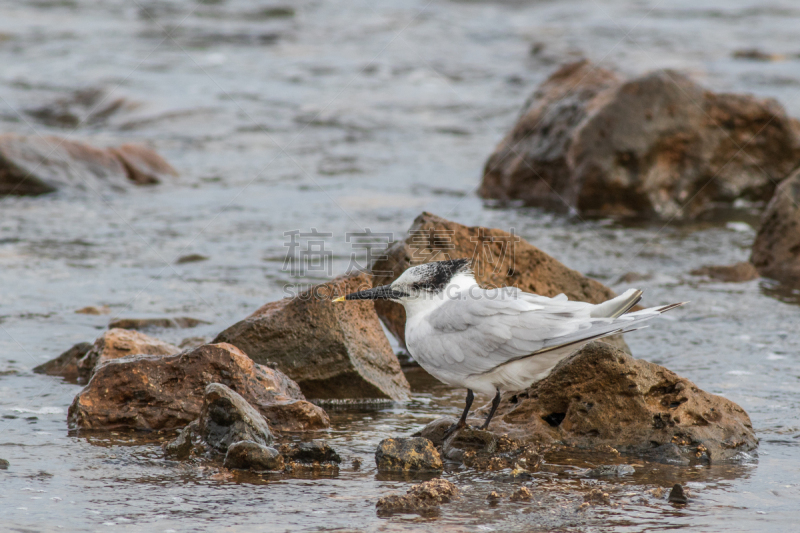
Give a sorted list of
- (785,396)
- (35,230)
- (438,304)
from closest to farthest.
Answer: (438,304)
(785,396)
(35,230)

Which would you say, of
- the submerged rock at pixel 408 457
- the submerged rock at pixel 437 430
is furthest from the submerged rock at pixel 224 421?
the submerged rock at pixel 437 430

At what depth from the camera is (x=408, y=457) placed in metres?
4.48

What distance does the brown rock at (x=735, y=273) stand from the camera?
848cm

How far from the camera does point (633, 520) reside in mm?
3787

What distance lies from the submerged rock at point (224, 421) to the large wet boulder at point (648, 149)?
23.5ft

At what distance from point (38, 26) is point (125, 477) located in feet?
72.6

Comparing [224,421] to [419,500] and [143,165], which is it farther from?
[143,165]

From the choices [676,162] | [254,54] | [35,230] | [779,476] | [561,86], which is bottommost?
[779,476]

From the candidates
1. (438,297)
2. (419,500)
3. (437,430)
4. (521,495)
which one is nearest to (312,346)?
(438,297)

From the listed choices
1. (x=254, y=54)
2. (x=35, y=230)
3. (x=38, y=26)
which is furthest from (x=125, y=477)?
(x=38, y=26)

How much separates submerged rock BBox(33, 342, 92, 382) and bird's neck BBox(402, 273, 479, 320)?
2.60 metres

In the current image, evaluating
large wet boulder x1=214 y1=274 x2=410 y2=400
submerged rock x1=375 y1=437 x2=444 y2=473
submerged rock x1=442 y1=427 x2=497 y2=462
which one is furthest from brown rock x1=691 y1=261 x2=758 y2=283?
submerged rock x1=375 y1=437 x2=444 y2=473

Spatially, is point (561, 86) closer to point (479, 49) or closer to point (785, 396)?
point (785, 396)

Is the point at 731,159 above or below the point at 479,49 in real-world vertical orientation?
below
